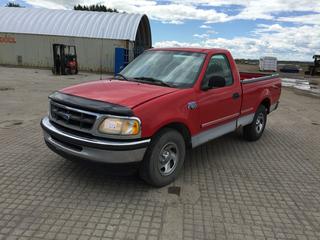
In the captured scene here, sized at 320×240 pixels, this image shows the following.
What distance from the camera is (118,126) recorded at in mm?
3410

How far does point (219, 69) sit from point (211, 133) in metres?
1.11

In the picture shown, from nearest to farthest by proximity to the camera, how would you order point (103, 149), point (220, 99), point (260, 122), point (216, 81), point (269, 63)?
point (103, 149)
point (216, 81)
point (220, 99)
point (260, 122)
point (269, 63)

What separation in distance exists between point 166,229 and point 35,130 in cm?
475

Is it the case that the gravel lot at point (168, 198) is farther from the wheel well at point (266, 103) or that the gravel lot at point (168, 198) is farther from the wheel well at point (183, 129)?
the wheel well at point (266, 103)

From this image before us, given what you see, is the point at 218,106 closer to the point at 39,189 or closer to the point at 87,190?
the point at 87,190

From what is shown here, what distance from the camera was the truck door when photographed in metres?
4.47

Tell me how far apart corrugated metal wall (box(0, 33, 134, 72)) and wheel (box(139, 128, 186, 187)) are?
82.2ft

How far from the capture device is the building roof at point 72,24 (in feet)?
94.9

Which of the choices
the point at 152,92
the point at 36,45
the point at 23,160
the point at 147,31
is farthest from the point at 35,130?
the point at 147,31

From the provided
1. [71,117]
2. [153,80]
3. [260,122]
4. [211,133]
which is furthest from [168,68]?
[260,122]

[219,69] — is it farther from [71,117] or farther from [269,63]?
[269,63]

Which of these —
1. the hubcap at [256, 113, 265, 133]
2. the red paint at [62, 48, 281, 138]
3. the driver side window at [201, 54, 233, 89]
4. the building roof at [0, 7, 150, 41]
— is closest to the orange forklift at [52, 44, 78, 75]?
the building roof at [0, 7, 150, 41]

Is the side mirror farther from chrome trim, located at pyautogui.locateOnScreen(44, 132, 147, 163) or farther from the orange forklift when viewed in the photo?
the orange forklift

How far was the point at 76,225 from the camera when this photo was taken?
3104 mm
